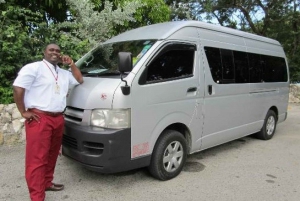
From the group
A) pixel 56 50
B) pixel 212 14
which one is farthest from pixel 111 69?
pixel 212 14

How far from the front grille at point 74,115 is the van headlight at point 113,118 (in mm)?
278

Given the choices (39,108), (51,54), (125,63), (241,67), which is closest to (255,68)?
(241,67)

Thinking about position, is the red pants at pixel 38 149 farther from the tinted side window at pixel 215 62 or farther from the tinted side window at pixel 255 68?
the tinted side window at pixel 255 68

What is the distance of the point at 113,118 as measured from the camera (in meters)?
3.37

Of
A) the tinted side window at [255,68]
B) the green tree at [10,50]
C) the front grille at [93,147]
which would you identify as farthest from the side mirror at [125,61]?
the green tree at [10,50]

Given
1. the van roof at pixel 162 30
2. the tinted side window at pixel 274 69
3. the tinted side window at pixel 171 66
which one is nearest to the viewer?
the tinted side window at pixel 171 66

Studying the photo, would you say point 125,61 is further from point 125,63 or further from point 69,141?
point 69,141

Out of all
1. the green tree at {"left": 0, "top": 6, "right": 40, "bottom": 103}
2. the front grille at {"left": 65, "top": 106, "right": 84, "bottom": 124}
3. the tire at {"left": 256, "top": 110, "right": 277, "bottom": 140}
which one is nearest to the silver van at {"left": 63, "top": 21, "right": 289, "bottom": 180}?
the front grille at {"left": 65, "top": 106, "right": 84, "bottom": 124}

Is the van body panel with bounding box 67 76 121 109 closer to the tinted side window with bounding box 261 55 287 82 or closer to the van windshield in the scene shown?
the van windshield

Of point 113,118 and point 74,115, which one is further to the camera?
point 74,115

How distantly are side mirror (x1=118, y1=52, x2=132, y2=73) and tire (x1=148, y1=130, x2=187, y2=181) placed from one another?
109cm

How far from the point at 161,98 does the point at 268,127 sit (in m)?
3.63

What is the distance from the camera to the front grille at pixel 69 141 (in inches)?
142

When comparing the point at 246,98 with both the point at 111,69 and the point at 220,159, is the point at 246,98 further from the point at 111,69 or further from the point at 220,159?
the point at 111,69
